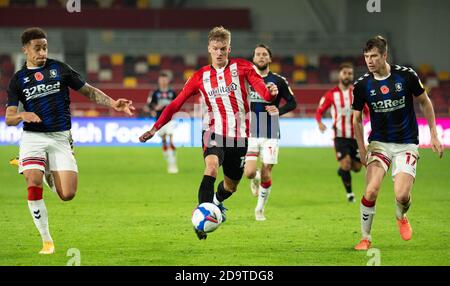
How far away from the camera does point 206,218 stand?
28.5ft

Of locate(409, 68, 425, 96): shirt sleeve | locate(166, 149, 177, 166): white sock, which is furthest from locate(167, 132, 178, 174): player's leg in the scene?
locate(409, 68, 425, 96): shirt sleeve

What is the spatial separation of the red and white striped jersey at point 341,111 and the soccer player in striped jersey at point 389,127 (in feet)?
17.4

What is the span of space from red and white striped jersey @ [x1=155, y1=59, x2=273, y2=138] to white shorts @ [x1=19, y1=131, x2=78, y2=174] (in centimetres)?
114

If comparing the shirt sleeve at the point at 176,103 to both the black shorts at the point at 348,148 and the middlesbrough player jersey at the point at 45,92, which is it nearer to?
the middlesbrough player jersey at the point at 45,92

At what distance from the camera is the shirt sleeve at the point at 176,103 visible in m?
9.48

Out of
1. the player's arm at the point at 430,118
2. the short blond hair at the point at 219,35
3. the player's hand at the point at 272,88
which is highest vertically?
the short blond hair at the point at 219,35

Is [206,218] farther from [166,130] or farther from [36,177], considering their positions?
[166,130]

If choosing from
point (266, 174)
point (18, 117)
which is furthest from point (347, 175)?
point (18, 117)

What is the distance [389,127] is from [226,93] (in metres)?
1.83

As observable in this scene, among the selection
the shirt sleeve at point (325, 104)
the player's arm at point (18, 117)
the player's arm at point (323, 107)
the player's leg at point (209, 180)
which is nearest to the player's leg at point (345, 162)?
the player's arm at point (323, 107)

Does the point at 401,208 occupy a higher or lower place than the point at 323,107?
lower

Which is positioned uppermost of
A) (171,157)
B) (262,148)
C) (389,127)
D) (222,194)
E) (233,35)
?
(389,127)

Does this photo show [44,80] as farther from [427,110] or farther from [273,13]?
[273,13]

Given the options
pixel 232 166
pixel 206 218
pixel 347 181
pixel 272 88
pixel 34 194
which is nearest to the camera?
pixel 206 218
